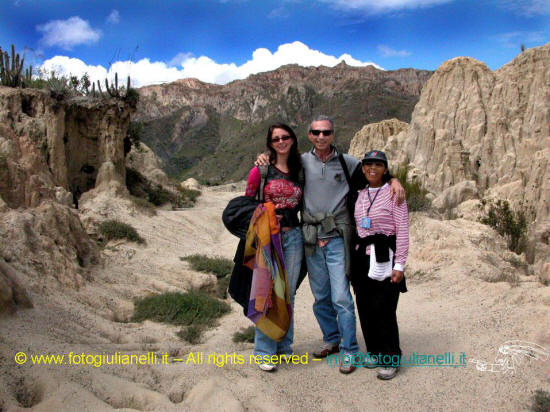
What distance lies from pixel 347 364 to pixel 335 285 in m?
0.67

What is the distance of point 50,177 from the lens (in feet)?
31.3

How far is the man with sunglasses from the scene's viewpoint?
3.59 metres

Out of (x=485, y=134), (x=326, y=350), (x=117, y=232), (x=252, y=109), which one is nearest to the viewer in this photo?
(x=326, y=350)

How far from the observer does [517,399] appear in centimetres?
310

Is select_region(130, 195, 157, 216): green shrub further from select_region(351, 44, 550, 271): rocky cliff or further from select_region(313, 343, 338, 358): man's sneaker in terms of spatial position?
select_region(351, 44, 550, 271): rocky cliff

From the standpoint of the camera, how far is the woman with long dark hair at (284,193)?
11.8 feet

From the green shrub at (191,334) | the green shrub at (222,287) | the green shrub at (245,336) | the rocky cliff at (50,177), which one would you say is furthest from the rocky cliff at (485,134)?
the green shrub at (191,334)

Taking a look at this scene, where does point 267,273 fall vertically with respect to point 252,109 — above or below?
below

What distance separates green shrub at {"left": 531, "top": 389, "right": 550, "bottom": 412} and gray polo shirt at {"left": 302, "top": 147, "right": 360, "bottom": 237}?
2.00 metres

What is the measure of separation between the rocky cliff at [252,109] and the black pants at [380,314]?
186 feet

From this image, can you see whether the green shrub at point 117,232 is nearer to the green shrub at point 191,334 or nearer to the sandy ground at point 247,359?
the sandy ground at point 247,359

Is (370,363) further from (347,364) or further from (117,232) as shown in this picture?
(117,232)

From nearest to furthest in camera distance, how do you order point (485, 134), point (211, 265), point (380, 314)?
point (380, 314) < point (211, 265) < point (485, 134)

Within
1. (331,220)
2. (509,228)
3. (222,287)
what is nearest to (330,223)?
(331,220)
